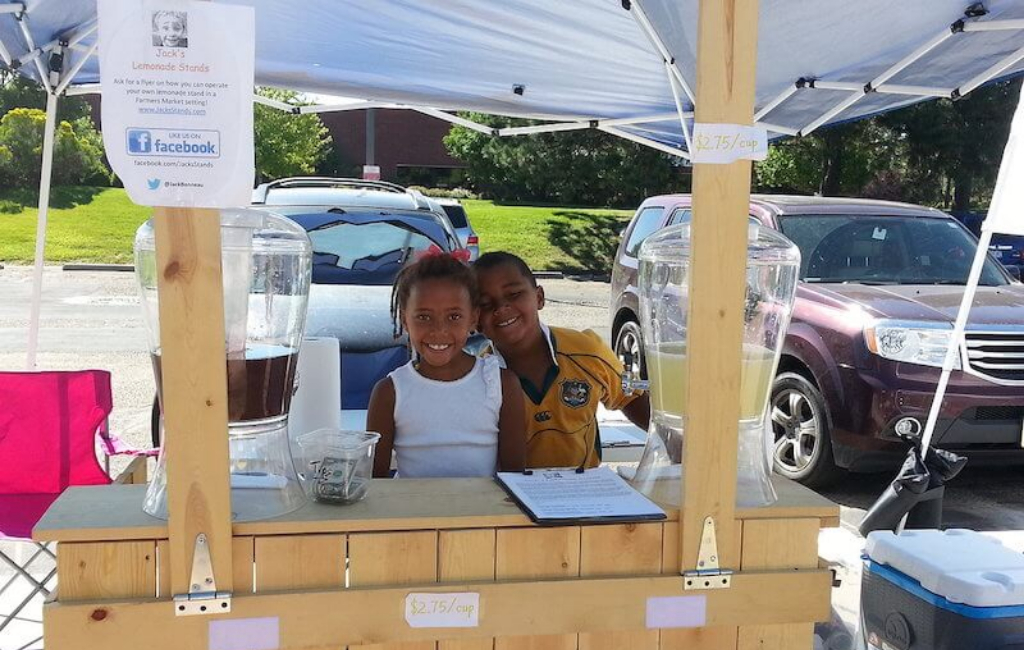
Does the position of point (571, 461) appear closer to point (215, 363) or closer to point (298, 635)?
point (298, 635)

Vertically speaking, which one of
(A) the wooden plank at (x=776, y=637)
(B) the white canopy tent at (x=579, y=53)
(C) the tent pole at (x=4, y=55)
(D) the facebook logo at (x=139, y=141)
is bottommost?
(A) the wooden plank at (x=776, y=637)

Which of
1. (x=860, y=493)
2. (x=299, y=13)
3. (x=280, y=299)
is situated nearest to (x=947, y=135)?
(x=860, y=493)

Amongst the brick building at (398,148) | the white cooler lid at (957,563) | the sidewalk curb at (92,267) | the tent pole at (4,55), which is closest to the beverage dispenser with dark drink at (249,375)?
the white cooler lid at (957,563)

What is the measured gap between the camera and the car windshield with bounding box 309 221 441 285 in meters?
6.14

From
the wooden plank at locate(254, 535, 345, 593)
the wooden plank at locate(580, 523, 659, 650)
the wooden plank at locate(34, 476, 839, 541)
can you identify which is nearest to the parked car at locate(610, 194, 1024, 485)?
the wooden plank at locate(34, 476, 839, 541)

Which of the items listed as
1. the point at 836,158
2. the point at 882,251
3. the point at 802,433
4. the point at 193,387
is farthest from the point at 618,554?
the point at 836,158

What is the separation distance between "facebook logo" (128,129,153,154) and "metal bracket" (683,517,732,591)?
121 cm

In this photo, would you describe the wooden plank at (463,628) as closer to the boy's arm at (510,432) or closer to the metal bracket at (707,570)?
the metal bracket at (707,570)

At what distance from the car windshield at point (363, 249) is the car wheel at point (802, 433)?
8.85 feet

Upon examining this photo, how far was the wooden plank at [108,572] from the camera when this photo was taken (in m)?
1.54

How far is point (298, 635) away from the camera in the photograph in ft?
5.20

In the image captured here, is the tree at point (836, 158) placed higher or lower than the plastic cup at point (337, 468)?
higher

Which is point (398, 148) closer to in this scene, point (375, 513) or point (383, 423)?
point (383, 423)

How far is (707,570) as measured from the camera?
67.4 inches
